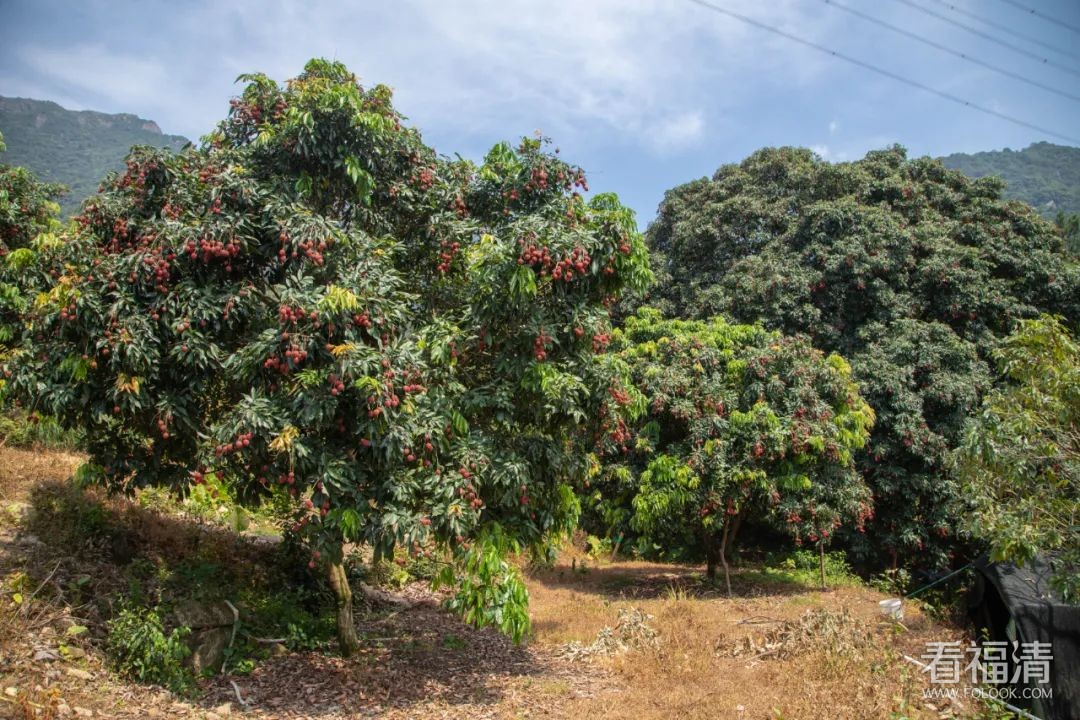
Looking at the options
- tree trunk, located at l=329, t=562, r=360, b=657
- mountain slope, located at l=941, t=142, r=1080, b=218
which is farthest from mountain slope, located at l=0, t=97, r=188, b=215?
mountain slope, located at l=941, t=142, r=1080, b=218

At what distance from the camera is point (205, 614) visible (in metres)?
8.73

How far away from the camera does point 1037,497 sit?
8.08m

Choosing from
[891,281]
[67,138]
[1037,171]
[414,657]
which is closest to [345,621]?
[414,657]

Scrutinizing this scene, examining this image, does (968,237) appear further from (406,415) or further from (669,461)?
(406,415)

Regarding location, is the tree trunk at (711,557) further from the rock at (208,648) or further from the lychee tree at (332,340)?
the rock at (208,648)

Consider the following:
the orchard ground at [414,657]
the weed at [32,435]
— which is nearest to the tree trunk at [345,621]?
the orchard ground at [414,657]

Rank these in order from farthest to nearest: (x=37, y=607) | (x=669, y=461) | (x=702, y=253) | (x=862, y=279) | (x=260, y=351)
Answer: (x=702, y=253) → (x=862, y=279) → (x=669, y=461) → (x=37, y=607) → (x=260, y=351)

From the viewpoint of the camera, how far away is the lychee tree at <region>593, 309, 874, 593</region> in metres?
15.0

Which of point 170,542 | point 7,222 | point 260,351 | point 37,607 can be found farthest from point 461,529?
point 7,222

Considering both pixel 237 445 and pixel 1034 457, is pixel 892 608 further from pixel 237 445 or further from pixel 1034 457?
pixel 237 445

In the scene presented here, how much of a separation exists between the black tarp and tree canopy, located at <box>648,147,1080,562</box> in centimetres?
618

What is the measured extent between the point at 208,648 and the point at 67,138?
89770 millimetres

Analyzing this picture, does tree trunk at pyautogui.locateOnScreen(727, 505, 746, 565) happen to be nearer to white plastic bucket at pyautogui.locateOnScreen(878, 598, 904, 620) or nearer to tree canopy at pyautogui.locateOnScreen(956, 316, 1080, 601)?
white plastic bucket at pyautogui.locateOnScreen(878, 598, 904, 620)

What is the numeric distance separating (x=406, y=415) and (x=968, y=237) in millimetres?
19600
